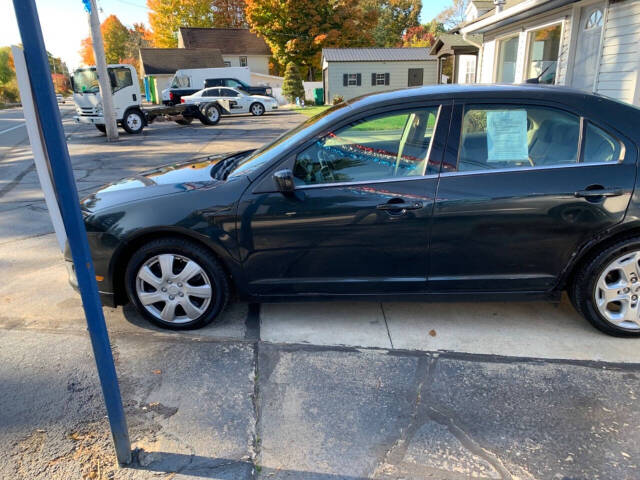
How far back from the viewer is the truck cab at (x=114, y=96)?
1686cm

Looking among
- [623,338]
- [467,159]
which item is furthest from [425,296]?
[623,338]

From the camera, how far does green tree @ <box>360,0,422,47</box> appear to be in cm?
6153

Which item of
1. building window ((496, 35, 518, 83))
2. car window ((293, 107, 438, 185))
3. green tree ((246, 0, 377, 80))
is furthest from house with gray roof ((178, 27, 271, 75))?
car window ((293, 107, 438, 185))

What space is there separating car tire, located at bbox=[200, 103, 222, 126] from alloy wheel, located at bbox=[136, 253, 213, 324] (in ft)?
60.7

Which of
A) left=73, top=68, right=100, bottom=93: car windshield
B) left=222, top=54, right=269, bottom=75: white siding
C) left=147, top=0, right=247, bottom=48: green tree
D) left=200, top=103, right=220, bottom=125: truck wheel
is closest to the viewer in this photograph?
left=73, top=68, right=100, bottom=93: car windshield

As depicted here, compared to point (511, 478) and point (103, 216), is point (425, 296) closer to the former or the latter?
point (511, 478)

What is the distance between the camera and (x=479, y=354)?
3.15 m

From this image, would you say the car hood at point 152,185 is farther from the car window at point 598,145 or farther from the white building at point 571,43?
the white building at point 571,43

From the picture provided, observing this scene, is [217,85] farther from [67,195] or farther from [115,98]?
[67,195]

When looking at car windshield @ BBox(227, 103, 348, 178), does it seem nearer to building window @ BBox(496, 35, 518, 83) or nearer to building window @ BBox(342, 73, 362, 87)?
building window @ BBox(496, 35, 518, 83)

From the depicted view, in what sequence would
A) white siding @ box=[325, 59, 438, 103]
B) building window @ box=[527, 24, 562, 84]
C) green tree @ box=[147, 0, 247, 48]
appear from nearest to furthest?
1. building window @ box=[527, 24, 562, 84]
2. white siding @ box=[325, 59, 438, 103]
3. green tree @ box=[147, 0, 247, 48]

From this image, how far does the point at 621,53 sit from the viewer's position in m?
8.30

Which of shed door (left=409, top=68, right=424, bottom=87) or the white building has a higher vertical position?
the white building

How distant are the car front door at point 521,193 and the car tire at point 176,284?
151 cm
